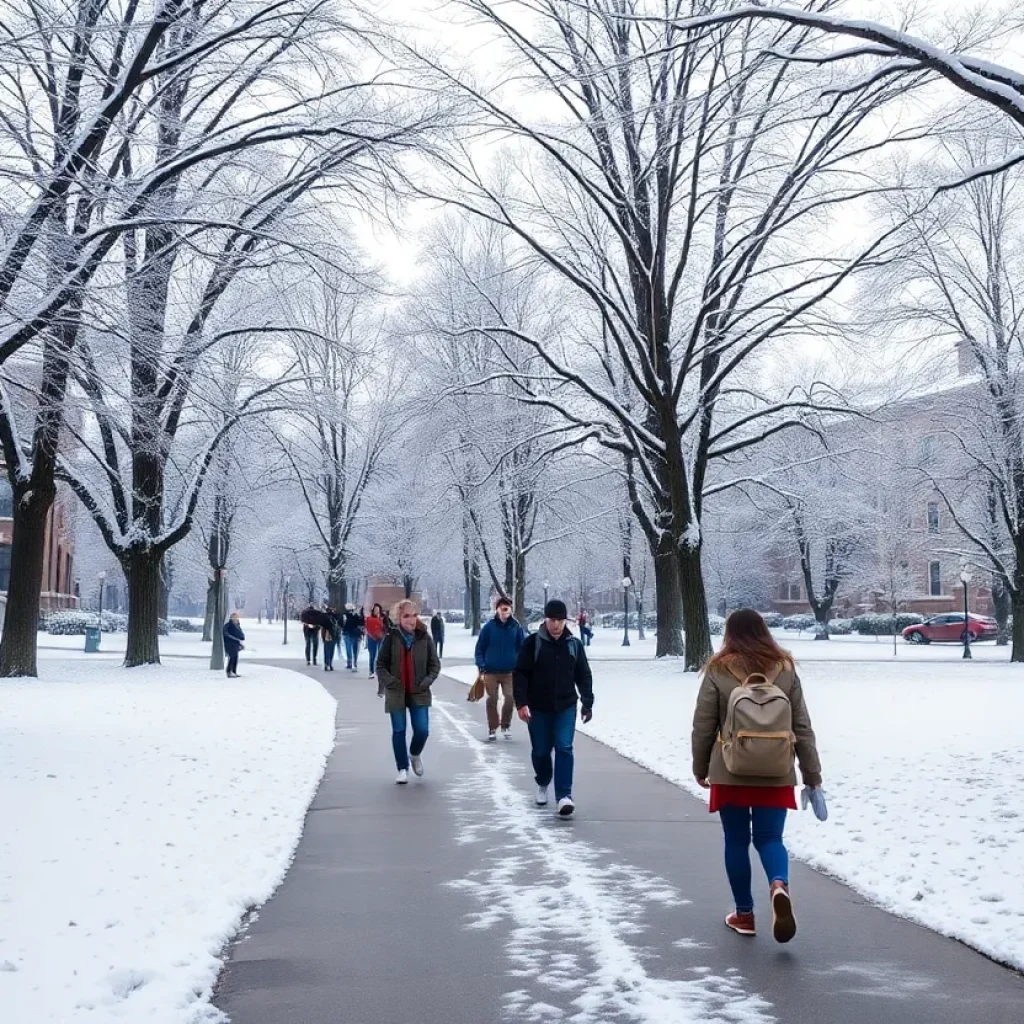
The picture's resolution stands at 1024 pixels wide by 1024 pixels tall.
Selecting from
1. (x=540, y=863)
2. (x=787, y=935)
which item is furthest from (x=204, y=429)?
(x=787, y=935)

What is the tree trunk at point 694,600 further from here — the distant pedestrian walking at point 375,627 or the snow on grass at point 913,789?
the distant pedestrian walking at point 375,627

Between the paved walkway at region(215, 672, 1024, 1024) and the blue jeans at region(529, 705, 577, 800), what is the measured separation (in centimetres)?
43

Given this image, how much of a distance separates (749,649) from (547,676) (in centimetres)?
416

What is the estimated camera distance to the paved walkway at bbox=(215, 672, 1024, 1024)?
4.95 meters

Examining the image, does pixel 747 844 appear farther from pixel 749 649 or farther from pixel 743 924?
pixel 749 649

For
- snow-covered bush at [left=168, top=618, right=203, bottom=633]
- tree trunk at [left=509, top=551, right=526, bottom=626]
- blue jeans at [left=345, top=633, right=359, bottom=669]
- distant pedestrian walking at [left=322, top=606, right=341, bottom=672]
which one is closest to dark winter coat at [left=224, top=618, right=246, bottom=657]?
distant pedestrian walking at [left=322, top=606, right=341, bottom=672]

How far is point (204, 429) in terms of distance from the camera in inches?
1169

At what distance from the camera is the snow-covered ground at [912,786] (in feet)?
22.8

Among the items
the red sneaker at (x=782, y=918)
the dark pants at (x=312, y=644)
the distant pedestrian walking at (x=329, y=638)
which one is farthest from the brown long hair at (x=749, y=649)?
the dark pants at (x=312, y=644)

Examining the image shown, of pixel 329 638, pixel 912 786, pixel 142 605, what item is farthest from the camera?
pixel 329 638

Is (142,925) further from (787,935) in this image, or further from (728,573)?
(728,573)

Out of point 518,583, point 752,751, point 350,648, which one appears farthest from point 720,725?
point 518,583

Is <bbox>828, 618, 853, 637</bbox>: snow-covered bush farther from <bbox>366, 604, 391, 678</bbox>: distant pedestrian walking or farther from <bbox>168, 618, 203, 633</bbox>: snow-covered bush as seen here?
<bbox>366, 604, 391, 678</bbox>: distant pedestrian walking

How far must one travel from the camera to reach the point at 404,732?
11.8 meters
